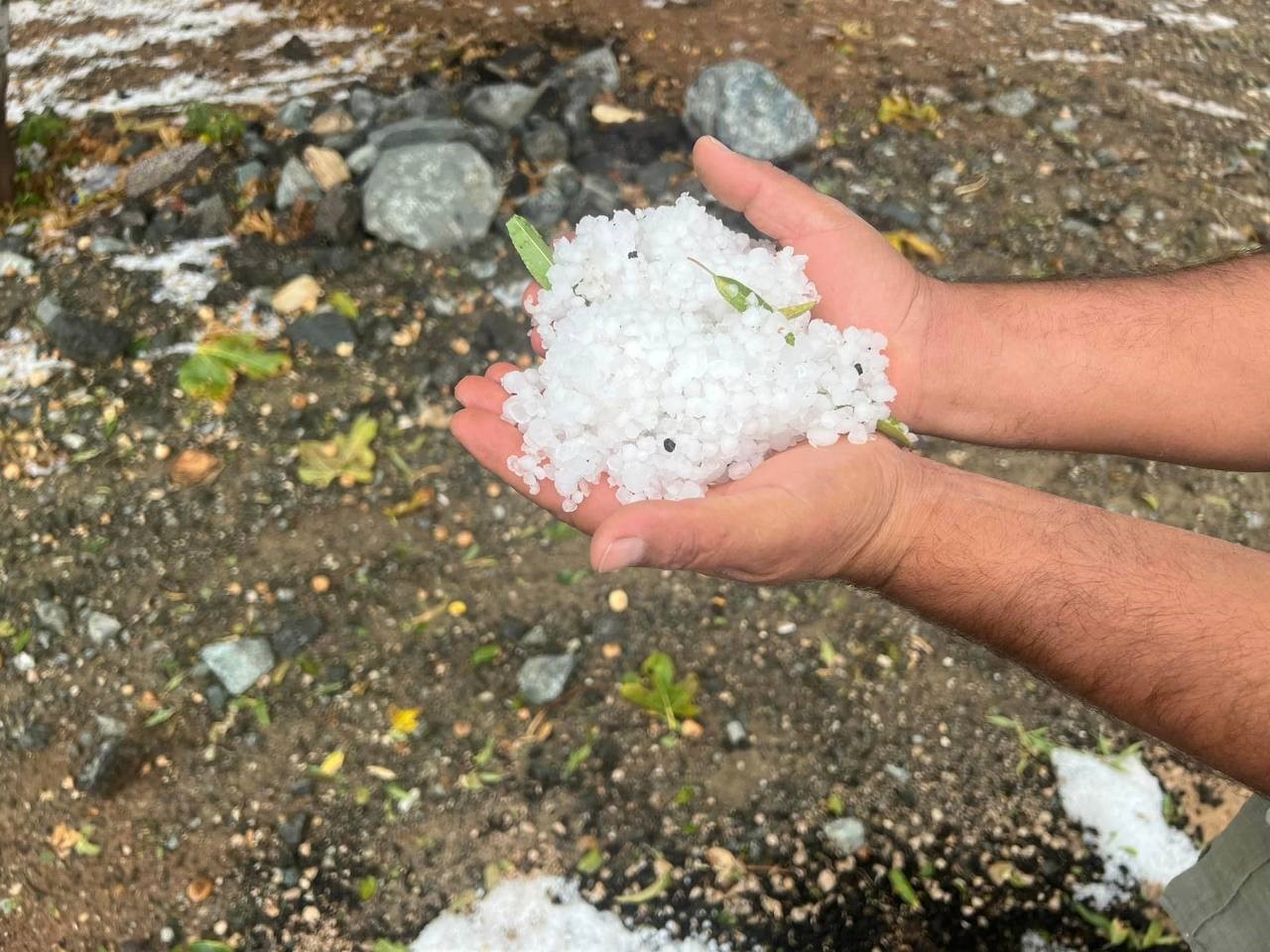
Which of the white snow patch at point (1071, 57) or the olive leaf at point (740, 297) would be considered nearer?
the olive leaf at point (740, 297)

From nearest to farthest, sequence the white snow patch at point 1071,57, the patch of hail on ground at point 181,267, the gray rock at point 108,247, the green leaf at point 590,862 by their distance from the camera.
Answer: the green leaf at point 590,862 → the patch of hail on ground at point 181,267 → the gray rock at point 108,247 → the white snow patch at point 1071,57

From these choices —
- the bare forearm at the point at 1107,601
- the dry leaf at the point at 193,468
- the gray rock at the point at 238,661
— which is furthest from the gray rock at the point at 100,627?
the bare forearm at the point at 1107,601

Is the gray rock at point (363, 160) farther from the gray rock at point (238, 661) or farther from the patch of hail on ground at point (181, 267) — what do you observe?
the gray rock at point (238, 661)

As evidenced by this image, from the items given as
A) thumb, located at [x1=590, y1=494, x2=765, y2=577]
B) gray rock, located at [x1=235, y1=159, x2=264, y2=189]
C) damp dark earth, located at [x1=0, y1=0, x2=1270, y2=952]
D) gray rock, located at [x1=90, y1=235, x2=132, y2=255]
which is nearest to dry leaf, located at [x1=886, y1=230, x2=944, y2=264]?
damp dark earth, located at [x1=0, y1=0, x2=1270, y2=952]

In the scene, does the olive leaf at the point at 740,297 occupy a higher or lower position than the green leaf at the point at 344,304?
higher

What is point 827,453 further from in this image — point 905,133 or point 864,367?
point 905,133

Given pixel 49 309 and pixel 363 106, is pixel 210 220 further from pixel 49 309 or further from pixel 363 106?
pixel 363 106

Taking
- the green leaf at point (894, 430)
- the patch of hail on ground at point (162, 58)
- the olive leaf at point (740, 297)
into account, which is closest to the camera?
A: the olive leaf at point (740, 297)
